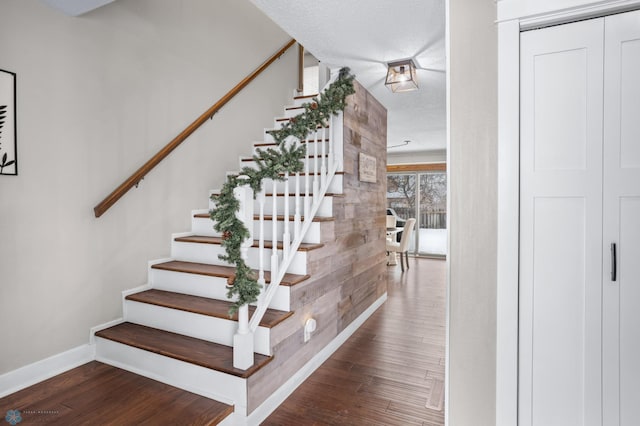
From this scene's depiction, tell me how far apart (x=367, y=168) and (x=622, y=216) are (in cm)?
235

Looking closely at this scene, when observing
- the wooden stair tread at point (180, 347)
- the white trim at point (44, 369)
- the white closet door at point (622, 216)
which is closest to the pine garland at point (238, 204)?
the wooden stair tread at point (180, 347)

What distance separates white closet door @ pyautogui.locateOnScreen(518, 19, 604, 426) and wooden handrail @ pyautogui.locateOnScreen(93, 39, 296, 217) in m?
2.47

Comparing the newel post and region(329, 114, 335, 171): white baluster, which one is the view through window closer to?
region(329, 114, 335, 171): white baluster

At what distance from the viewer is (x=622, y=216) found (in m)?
1.36

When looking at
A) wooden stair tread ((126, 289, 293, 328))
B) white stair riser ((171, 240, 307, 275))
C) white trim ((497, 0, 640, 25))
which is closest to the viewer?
white trim ((497, 0, 640, 25))

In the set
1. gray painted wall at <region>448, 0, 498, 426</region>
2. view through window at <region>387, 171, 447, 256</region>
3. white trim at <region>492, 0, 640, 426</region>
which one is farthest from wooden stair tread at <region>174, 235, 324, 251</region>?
view through window at <region>387, 171, 447, 256</region>

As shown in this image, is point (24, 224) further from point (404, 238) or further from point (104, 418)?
point (404, 238)

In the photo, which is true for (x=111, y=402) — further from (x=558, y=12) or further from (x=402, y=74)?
(x=402, y=74)

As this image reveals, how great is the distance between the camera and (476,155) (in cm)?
155

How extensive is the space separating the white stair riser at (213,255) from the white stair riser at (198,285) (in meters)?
0.21

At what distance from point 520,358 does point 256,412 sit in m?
1.38

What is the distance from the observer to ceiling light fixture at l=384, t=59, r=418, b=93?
279cm

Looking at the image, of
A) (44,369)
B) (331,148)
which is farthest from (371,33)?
(44,369)

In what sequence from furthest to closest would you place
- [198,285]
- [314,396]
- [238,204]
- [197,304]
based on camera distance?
[198,285] < [197,304] < [314,396] < [238,204]
